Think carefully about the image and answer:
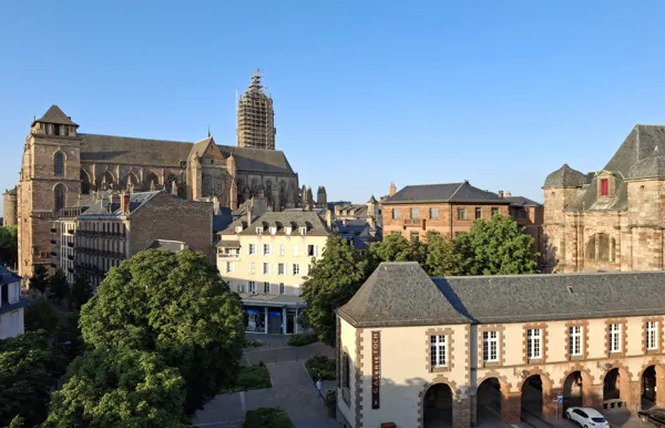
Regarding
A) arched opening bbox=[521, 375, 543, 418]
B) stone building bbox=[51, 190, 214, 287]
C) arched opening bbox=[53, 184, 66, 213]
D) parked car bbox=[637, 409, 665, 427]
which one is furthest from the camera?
arched opening bbox=[53, 184, 66, 213]

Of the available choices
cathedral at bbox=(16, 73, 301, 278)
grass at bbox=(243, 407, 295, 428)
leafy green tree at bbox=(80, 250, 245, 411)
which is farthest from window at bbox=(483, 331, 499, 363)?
cathedral at bbox=(16, 73, 301, 278)

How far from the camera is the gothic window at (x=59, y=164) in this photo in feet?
298

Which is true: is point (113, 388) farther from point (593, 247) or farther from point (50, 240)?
point (50, 240)

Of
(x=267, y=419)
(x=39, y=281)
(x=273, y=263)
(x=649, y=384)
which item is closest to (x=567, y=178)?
(x=649, y=384)

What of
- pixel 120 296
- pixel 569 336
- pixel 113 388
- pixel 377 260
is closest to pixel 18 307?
pixel 120 296

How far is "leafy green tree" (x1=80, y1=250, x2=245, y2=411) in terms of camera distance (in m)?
26.5

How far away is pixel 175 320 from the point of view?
1080 inches

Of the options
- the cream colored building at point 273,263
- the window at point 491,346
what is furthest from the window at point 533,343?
the cream colored building at point 273,263

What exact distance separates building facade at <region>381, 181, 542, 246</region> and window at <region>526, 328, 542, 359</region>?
24997 millimetres

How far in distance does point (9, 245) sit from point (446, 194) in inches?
3833

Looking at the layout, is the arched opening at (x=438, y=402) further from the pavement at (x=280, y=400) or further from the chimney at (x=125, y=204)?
the chimney at (x=125, y=204)

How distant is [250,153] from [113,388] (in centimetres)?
10224

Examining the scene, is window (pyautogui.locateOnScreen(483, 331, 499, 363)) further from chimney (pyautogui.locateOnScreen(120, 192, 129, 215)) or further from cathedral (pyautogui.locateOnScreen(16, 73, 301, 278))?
cathedral (pyautogui.locateOnScreen(16, 73, 301, 278))

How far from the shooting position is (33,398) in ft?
71.2
